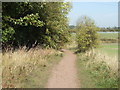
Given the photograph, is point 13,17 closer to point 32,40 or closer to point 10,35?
point 10,35

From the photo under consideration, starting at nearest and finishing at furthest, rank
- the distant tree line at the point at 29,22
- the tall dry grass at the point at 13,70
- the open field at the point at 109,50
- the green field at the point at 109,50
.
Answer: the tall dry grass at the point at 13,70 → the distant tree line at the point at 29,22 → the open field at the point at 109,50 → the green field at the point at 109,50

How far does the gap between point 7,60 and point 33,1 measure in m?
5.22

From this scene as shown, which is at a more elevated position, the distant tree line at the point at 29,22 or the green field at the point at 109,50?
the distant tree line at the point at 29,22

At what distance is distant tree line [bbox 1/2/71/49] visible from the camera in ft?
37.6

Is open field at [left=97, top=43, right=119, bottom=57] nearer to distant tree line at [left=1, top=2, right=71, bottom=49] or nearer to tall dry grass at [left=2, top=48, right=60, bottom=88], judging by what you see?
distant tree line at [left=1, top=2, right=71, bottom=49]

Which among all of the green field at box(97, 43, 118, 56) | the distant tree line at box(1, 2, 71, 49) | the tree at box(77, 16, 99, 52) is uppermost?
the distant tree line at box(1, 2, 71, 49)

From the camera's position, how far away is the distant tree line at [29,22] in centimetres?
1145

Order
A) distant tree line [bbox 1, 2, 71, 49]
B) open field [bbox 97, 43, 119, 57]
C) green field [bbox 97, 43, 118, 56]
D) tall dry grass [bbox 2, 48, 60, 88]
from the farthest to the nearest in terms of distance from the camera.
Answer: green field [bbox 97, 43, 118, 56]
open field [bbox 97, 43, 119, 57]
distant tree line [bbox 1, 2, 71, 49]
tall dry grass [bbox 2, 48, 60, 88]

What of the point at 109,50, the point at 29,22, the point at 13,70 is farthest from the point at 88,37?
the point at 13,70

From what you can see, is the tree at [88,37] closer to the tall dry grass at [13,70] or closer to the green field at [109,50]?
the green field at [109,50]

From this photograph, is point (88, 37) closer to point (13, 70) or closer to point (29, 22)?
point (29, 22)

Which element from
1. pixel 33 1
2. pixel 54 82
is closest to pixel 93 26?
pixel 33 1

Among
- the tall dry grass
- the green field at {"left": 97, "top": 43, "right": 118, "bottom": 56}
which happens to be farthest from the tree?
the tall dry grass

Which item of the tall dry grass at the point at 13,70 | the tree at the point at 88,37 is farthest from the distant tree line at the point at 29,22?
the tree at the point at 88,37
